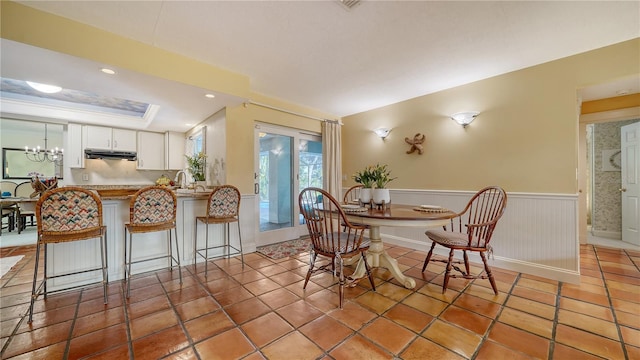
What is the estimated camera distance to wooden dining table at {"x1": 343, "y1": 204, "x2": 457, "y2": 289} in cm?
195

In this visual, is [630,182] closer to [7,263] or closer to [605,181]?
[605,181]

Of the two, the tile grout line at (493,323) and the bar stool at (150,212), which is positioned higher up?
the bar stool at (150,212)

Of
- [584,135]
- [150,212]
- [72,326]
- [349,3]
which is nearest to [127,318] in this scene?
[72,326]

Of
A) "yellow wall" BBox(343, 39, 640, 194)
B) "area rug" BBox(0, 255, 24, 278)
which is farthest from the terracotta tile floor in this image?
"yellow wall" BBox(343, 39, 640, 194)

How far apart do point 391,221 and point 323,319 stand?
3.09 feet

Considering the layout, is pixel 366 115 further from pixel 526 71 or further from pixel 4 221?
pixel 4 221

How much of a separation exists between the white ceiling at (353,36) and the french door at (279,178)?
1.13 meters

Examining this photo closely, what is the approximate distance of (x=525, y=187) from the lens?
278 centimetres

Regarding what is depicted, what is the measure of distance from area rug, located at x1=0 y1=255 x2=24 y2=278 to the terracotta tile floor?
11.4 inches

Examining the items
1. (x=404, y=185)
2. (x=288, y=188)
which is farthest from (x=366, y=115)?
(x=288, y=188)

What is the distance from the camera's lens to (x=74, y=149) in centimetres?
448

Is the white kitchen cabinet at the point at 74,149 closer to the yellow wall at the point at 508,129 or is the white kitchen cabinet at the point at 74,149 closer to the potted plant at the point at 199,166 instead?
the potted plant at the point at 199,166

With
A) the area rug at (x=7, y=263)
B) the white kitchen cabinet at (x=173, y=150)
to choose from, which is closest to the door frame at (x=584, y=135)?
the white kitchen cabinet at (x=173, y=150)

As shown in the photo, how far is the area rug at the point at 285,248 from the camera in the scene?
3.37m
